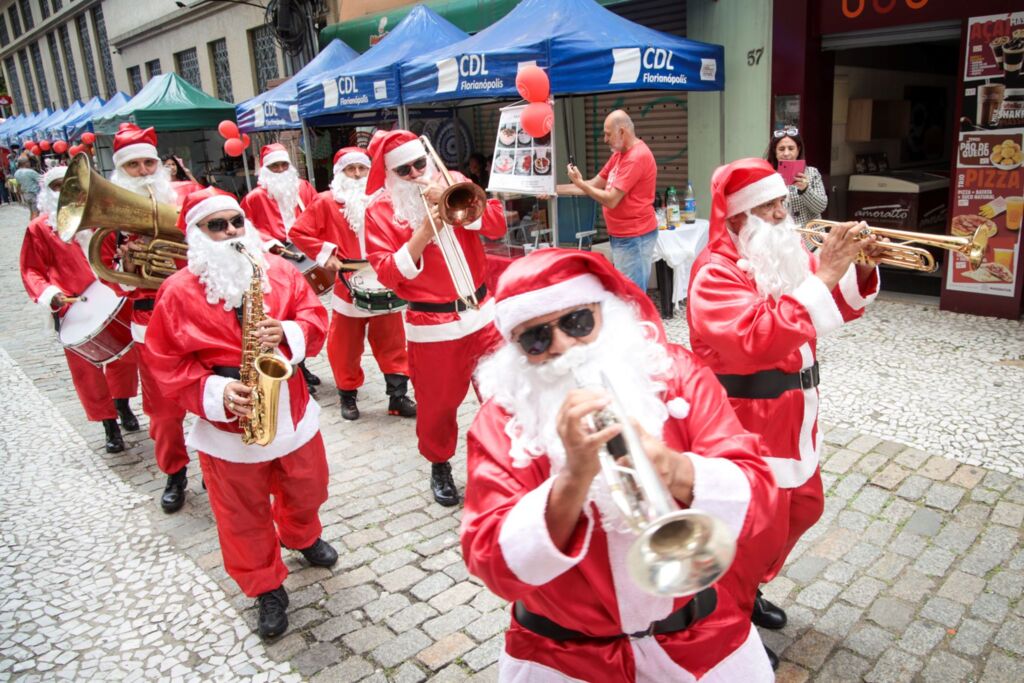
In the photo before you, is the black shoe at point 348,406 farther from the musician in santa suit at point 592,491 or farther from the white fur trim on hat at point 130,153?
the musician in santa suit at point 592,491

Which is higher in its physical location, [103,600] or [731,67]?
[731,67]

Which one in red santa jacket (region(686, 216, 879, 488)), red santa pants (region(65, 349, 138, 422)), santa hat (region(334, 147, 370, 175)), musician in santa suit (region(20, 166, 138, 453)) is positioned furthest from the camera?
santa hat (region(334, 147, 370, 175))

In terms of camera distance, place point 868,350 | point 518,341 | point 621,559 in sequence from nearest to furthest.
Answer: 1. point 621,559
2. point 518,341
3. point 868,350

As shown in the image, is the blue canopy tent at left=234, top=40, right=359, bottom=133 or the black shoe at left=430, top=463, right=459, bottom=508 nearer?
the black shoe at left=430, top=463, right=459, bottom=508

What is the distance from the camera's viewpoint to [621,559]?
1.78m

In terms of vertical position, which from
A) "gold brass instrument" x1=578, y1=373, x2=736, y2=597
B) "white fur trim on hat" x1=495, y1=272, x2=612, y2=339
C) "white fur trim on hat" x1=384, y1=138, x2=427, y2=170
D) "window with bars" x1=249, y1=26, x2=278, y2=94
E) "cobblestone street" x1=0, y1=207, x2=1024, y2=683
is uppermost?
"window with bars" x1=249, y1=26, x2=278, y2=94

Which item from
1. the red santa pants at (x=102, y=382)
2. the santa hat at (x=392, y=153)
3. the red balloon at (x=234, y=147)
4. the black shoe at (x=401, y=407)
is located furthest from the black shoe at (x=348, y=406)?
the red balloon at (x=234, y=147)

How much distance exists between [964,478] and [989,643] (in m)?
1.54

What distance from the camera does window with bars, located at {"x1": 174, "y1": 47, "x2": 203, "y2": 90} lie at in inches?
848

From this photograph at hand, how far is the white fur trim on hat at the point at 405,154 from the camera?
A: 4.59 meters

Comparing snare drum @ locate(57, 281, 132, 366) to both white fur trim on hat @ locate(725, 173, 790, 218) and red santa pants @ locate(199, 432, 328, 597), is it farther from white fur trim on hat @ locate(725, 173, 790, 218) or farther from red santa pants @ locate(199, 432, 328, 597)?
white fur trim on hat @ locate(725, 173, 790, 218)

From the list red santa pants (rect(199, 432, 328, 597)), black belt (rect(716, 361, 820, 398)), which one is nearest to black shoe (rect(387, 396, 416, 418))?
red santa pants (rect(199, 432, 328, 597))

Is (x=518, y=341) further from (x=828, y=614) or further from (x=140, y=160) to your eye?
(x=140, y=160)

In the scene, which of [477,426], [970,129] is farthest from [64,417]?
[970,129]
